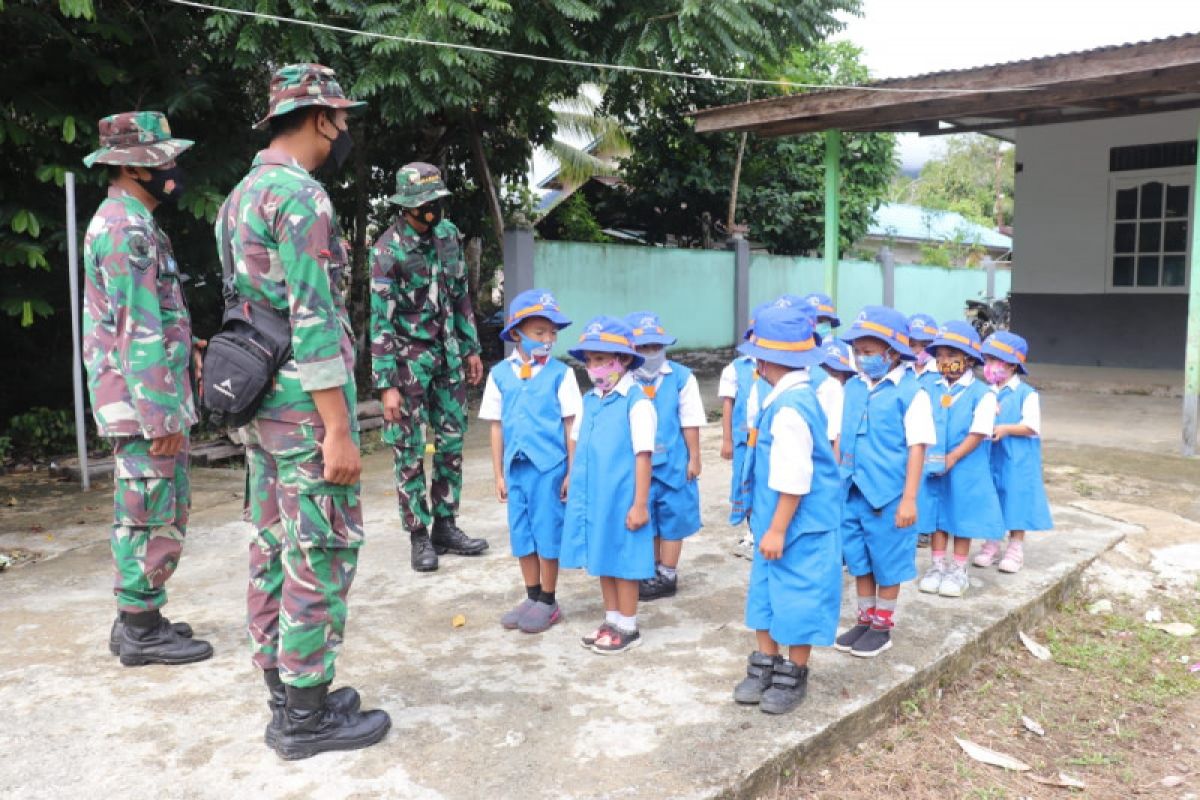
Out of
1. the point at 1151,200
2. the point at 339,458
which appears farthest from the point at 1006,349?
the point at 1151,200

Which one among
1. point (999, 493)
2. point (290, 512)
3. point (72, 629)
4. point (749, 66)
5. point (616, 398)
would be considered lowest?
point (72, 629)

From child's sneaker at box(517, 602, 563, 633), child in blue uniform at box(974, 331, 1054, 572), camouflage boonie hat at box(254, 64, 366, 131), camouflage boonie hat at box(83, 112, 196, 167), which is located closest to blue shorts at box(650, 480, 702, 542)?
child's sneaker at box(517, 602, 563, 633)

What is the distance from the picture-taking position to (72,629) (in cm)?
392

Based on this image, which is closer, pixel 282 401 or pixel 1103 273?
pixel 282 401

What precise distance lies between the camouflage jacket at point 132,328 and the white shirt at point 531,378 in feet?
3.81

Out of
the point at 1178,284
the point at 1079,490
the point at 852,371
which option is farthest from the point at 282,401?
the point at 1178,284

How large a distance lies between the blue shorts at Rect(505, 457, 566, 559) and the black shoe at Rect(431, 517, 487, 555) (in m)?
1.08

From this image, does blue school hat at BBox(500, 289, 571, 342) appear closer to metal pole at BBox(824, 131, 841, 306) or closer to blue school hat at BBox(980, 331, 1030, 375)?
blue school hat at BBox(980, 331, 1030, 375)

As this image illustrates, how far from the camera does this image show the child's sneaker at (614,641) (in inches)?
142

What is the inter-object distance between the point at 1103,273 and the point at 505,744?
39.4 feet

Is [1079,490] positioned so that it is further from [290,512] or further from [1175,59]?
[290,512]

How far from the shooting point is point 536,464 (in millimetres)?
3812

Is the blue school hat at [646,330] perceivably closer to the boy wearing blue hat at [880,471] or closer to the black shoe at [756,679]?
the boy wearing blue hat at [880,471]

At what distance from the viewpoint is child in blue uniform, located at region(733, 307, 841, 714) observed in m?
3.01
